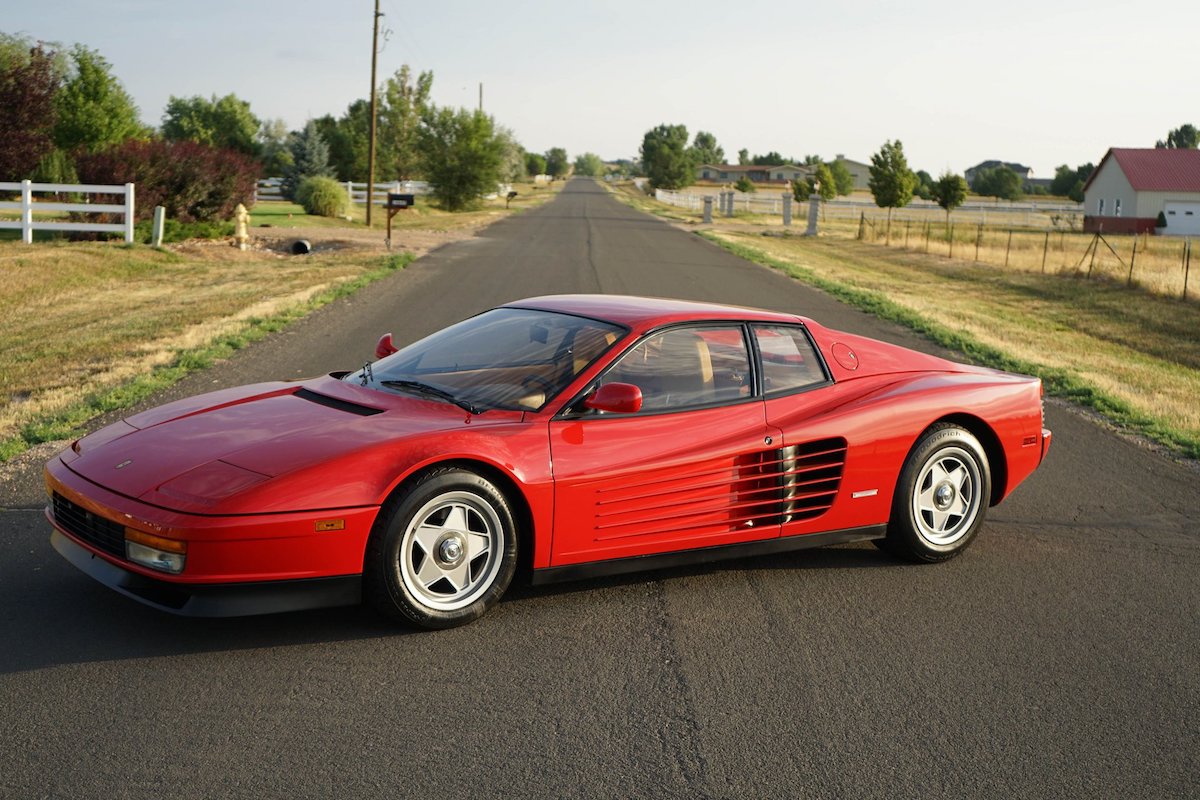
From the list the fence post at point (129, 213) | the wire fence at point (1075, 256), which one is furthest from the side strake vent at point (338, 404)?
the wire fence at point (1075, 256)

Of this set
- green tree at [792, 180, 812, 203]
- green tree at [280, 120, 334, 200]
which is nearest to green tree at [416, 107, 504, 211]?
green tree at [280, 120, 334, 200]

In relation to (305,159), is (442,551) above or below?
below

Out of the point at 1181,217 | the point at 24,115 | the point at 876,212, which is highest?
the point at 1181,217

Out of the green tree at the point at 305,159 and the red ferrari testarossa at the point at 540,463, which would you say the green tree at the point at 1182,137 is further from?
the red ferrari testarossa at the point at 540,463

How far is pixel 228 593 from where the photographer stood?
4.35m

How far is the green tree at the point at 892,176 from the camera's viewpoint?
5347 centimetres

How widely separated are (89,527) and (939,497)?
4089 mm

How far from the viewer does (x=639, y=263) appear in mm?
26344

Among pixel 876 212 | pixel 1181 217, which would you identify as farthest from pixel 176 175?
pixel 1181 217

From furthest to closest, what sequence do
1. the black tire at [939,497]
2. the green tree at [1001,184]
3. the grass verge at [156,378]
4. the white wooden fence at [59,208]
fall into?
the green tree at [1001,184], the white wooden fence at [59,208], the grass verge at [156,378], the black tire at [939,497]

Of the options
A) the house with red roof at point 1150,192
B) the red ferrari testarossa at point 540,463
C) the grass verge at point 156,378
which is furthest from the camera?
the house with red roof at point 1150,192

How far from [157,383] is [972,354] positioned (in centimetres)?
932

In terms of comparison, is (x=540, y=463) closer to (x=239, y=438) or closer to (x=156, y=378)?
(x=239, y=438)

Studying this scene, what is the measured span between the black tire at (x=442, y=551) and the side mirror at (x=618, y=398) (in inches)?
23.5
